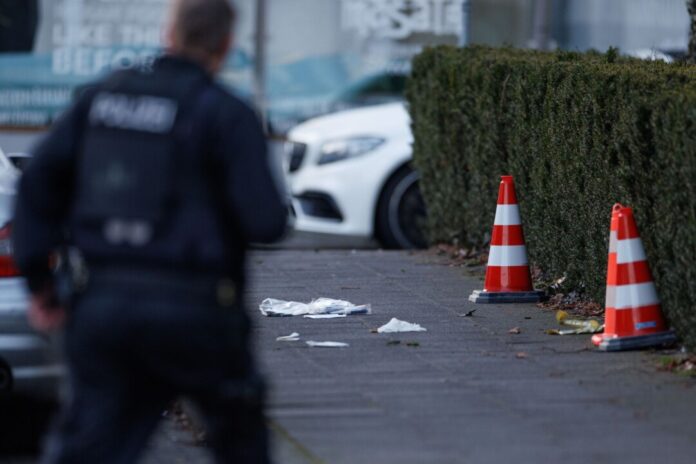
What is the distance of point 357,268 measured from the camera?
11.5 metres

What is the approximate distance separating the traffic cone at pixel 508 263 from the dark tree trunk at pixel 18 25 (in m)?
8.34

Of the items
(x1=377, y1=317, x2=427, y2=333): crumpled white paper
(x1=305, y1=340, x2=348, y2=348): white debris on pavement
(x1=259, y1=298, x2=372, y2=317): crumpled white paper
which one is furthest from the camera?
(x1=259, y1=298, x2=372, y2=317): crumpled white paper

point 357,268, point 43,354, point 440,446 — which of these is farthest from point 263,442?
point 357,268

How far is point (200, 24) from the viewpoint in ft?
13.2

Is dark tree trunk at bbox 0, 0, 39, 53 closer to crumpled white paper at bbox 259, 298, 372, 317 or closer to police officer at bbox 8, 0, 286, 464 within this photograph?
crumpled white paper at bbox 259, 298, 372, 317

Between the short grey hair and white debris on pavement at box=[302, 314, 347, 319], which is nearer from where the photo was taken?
the short grey hair

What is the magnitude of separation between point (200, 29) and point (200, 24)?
0.04 ft

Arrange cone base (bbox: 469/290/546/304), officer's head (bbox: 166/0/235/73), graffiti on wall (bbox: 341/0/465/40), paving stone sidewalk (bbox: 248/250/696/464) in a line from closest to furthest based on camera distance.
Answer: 1. officer's head (bbox: 166/0/235/73)
2. paving stone sidewalk (bbox: 248/250/696/464)
3. cone base (bbox: 469/290/546/304)
4. graffiti on wall (bbox: 341/0/465/40)

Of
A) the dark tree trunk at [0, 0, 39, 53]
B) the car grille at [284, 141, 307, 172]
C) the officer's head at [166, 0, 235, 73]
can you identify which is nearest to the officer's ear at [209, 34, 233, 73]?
the officer's head at [166, 0, 235, 73]

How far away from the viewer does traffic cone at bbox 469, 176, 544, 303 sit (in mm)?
9414

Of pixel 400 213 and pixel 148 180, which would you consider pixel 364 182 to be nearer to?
pixel 400 213

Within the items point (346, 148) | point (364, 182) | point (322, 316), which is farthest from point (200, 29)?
point (346, 148)

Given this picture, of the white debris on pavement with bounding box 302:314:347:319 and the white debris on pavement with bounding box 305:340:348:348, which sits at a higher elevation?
the white debris on pavement with bounding box 305:340:348:348

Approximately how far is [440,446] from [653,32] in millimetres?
12831
